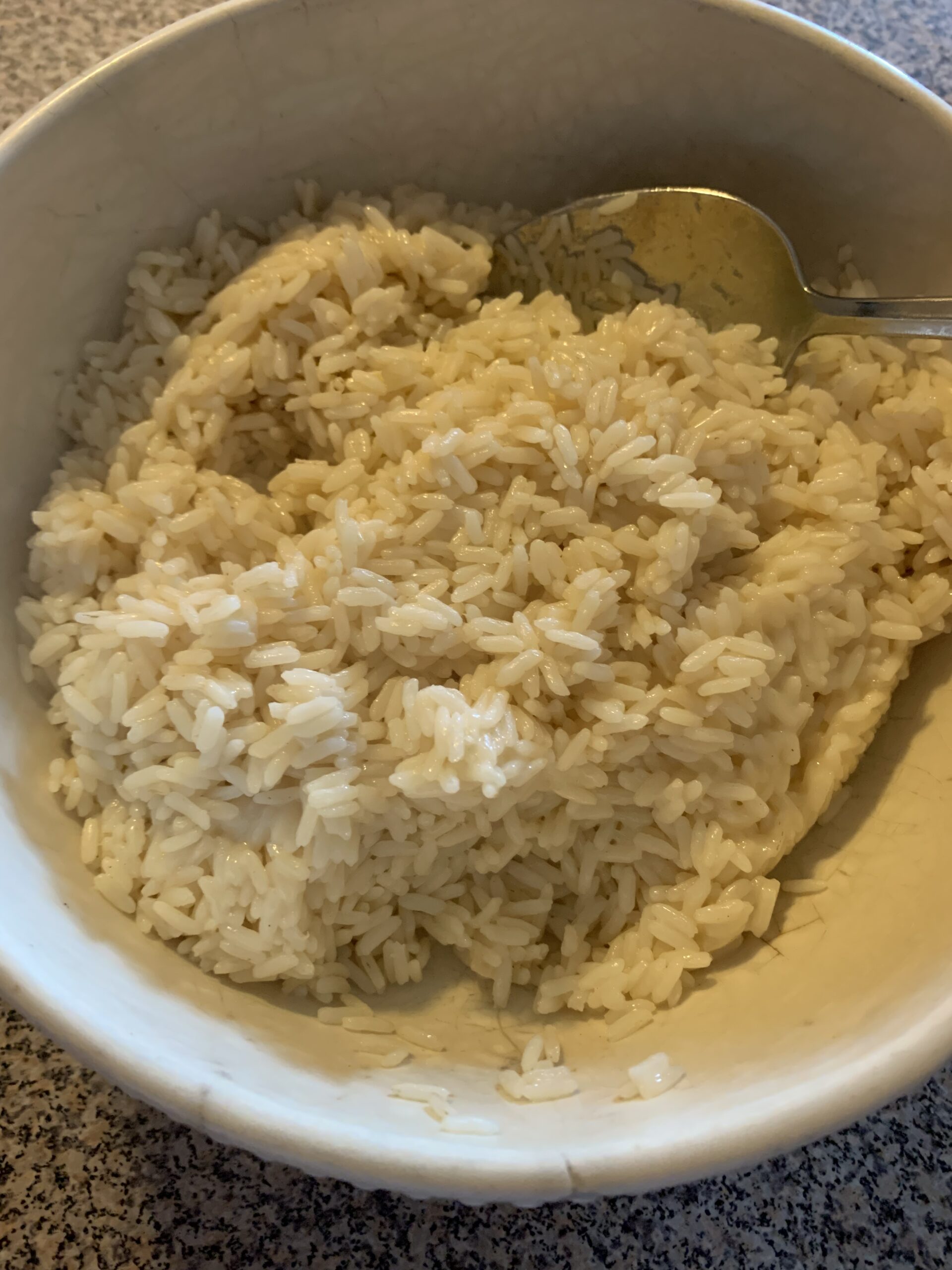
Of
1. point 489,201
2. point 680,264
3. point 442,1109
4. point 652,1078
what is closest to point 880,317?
point 680,264

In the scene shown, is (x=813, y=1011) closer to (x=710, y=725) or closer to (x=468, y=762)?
(x=710, y=725)

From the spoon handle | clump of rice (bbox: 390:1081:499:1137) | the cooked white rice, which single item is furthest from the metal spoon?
clump of rice (bbox: 390:1081:499:1137)

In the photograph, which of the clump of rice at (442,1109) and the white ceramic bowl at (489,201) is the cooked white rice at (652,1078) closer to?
the white ceramic bowl at (489,201)

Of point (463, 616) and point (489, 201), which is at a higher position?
point (489, 201)

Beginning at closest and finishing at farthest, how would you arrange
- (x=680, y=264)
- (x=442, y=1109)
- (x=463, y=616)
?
(x=442, y=1109), (x=463, y=616), (x=680, y=264)

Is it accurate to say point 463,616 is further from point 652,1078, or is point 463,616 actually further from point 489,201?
point 489,201

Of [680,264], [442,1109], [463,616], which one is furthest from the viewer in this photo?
[680,264]

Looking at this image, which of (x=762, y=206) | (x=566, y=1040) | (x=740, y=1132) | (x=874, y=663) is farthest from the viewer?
(x=762, y=206)

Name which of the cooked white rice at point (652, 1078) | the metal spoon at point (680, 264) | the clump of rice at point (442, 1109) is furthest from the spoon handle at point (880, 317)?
the clump of rice at point (442, 1109)

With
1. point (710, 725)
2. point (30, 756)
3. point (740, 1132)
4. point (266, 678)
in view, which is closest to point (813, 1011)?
point (740, 1132)
